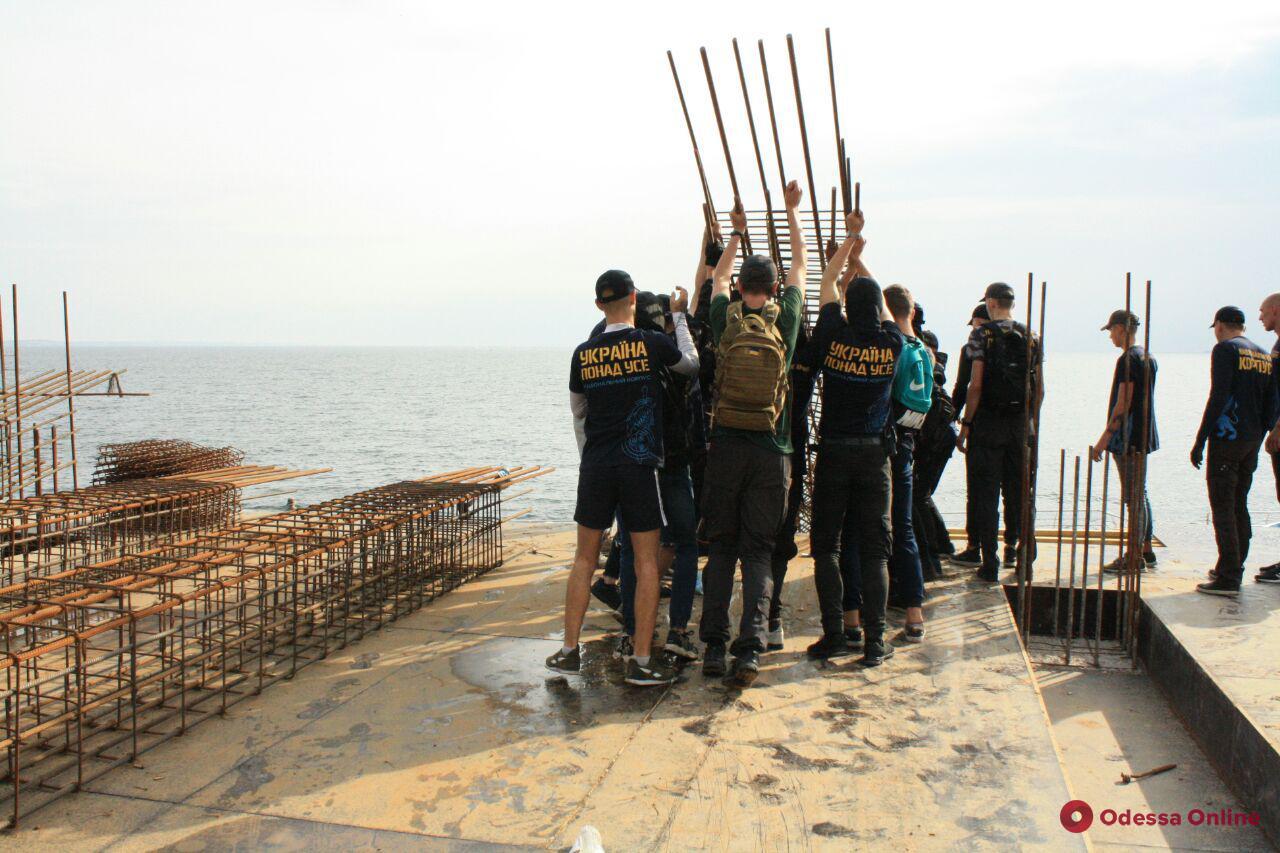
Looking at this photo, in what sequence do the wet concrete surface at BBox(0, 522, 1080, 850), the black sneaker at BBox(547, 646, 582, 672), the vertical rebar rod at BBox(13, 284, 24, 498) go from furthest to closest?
the vertical rebar rod at BBox(13, 284, 24, 498) → the black sneaker at BBox(547, 646, 582, 672) → the wet concrete surface at BBox(0, 522, 1080, 850)

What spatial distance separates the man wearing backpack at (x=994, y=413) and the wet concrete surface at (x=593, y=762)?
6.32ft

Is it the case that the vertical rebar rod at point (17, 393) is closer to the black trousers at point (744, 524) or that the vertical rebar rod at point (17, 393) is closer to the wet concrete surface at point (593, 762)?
the wet concrete surface at point (593, 762)

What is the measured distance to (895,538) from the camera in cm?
527

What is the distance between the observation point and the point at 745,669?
433cm

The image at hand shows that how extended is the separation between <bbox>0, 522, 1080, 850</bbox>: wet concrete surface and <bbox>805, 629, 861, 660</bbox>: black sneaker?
0.11m

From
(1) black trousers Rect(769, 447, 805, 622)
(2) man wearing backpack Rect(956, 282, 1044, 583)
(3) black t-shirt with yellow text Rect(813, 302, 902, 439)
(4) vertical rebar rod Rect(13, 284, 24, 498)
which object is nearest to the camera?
(3) black t-shirt with yellow text Rect(813, 302, 902, 439)

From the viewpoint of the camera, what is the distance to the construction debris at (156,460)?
10633mm

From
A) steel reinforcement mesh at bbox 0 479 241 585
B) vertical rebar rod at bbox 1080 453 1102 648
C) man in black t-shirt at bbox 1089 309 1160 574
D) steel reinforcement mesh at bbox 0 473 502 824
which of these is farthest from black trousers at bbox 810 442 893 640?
steel reinforcement mesh at bbox 0 479 241 585

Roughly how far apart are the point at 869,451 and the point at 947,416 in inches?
79.0

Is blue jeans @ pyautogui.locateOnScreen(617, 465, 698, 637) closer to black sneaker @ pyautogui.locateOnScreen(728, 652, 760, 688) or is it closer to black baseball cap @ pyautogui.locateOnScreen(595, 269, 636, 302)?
black sneaker @ pyautogui.locateOnScreen(728, 652, 760, 688)

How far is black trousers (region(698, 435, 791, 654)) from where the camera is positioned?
4.39 m

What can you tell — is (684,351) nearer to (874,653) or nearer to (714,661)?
(714,661)

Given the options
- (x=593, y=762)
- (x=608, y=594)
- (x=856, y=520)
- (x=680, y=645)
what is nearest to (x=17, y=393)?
(x=608, y=594)

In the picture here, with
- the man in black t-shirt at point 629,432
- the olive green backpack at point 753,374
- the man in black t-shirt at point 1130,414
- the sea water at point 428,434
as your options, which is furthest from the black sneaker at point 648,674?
the sea water at point 428,434
